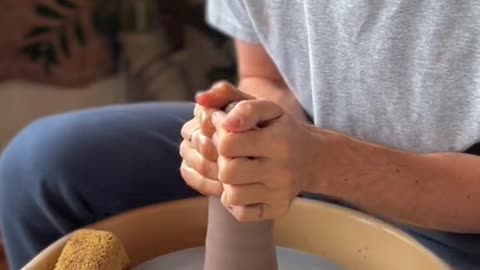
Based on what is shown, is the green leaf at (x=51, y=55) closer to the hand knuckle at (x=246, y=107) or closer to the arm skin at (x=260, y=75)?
the arm skin at (x=260, y=75)

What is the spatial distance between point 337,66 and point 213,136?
0.25m

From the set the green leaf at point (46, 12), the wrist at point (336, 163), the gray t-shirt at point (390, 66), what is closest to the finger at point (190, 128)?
the wrist at point (336, 163)

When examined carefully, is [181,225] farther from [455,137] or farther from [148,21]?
[148,21]

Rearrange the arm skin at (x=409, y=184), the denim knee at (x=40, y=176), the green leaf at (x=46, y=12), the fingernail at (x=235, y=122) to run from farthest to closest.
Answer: the green leaf at (x=46, y=12)
the denim knee at (x=40, y=176)
the arm skin at (x=409, y=184)
the fingernail at (x=235, y=122)

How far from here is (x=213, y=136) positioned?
31.0 inches

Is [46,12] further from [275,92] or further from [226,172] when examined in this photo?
[226,172]

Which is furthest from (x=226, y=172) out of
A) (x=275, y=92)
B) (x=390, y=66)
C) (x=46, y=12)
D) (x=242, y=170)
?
(x=46, y=12)

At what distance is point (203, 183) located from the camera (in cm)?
81

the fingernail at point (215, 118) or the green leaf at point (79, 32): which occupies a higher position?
the fingernail at point (215, 118)

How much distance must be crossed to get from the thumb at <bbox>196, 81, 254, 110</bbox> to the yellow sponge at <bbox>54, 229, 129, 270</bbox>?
19 cm

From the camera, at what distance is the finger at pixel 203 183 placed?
0.80m

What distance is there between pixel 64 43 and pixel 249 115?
3.85 ft

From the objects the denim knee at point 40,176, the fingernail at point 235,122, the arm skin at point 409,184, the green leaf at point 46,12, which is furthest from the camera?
the green leaf at point 46,12

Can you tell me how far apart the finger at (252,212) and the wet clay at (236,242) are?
1.3 inches
